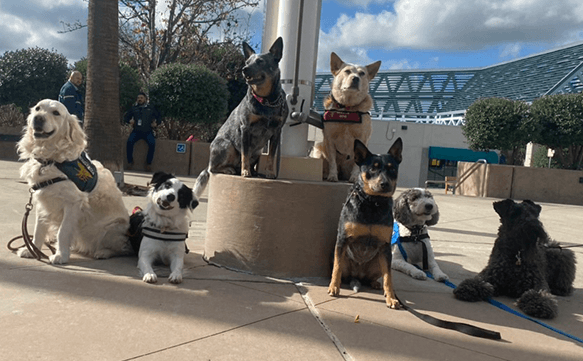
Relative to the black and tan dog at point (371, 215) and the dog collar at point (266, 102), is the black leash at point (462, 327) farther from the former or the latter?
the dog collar at point (266, 102)

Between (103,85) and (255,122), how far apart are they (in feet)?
19.6

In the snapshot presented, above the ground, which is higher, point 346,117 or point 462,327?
point 346,117

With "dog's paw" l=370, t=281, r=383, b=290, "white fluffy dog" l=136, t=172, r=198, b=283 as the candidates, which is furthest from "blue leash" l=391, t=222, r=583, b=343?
"white fluffy dog" l=136, t=172, r=198, b=283

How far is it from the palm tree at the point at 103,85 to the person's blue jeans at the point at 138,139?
506cm

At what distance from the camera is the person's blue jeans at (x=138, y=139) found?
538 inches

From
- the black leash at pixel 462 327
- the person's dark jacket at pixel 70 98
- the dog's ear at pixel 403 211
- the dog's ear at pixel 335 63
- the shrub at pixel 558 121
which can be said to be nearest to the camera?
the black leash at pixel 462 327

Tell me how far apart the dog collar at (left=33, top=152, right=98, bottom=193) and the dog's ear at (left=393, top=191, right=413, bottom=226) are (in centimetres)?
307

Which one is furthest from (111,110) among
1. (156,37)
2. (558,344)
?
(156,37)

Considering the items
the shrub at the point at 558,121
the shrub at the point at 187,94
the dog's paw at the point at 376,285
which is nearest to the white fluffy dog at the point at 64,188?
the dog's paw at the point at 376,285

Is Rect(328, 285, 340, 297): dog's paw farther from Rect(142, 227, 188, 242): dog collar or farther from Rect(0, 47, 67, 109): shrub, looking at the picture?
Rect(0, 47, 67, 109): shrub

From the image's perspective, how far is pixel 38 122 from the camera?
11.3ft

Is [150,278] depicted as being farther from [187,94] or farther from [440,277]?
[187,94]

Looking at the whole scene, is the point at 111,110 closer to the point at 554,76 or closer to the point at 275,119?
the point at 275,119

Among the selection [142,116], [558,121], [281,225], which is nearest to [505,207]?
[281,225]
